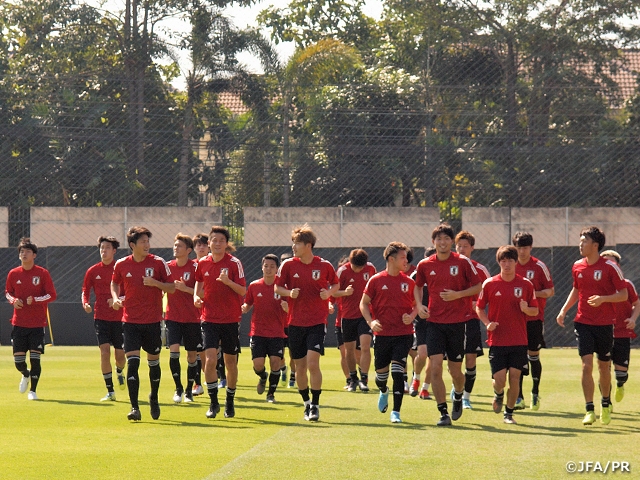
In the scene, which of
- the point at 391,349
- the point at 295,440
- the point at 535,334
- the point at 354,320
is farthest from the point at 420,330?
the point at 295,440

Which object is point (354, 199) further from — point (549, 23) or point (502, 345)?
point (502, 345)

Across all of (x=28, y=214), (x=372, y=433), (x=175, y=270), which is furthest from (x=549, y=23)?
(x=372, y=433)

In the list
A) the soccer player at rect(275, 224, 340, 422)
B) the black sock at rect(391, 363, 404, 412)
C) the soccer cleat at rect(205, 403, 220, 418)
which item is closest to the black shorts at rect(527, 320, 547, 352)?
the black sock at rect(391, 363, 404, 412)

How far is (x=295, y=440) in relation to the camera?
32.0ft

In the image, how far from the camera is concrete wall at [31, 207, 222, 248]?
920 inches

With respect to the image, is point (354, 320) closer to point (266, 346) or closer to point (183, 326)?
point (266, 346)

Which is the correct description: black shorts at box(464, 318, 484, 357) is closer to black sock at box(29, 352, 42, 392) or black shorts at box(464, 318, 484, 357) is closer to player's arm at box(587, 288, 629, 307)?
player's arm at box(587, 288, 629, 307)

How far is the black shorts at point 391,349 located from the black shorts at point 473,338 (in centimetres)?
Answer: 141

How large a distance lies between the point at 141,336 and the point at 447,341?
3.18m

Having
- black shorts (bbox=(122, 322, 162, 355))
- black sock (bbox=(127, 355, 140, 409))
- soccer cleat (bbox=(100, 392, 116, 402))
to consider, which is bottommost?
soccer cleat (bbox=(100, 392, 116, 402))

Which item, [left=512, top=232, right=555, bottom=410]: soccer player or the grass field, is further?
[left=512, top=232, right=555, bottom=410]: soccer player

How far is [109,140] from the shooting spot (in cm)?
2391

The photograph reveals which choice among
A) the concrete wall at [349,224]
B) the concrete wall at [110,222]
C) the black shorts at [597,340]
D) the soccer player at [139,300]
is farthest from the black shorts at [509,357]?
the concrete wall at [110,222]

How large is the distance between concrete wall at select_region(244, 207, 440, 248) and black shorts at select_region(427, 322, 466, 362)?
41.1 feet
